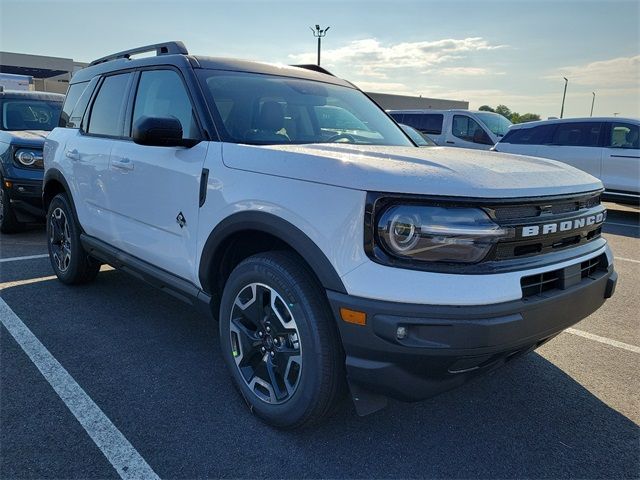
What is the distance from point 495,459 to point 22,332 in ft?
10.7

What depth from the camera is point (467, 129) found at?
13.6 m

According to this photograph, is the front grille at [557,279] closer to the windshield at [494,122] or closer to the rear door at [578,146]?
the rear door at [578,146]

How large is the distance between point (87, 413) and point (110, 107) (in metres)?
2.45

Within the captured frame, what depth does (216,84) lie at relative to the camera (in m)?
3.11

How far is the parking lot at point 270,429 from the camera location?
2.33 metres

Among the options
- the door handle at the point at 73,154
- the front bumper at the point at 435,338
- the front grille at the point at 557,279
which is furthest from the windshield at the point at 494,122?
the front bumper at the point at 435,338

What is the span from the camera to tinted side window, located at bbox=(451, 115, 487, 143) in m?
13.4

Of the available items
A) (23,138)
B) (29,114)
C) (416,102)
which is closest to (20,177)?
(23,138)


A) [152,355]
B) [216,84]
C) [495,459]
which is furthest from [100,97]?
[495,459]

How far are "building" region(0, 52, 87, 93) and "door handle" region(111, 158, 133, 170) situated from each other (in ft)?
127

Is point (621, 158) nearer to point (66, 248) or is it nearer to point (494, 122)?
point (494, 122)

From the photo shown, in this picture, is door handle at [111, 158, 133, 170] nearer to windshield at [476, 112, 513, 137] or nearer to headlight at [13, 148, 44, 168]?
headlight at [13, 148, 44, 168]

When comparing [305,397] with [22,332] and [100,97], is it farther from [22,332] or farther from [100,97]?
[100,97]

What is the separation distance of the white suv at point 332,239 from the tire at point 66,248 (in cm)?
107
